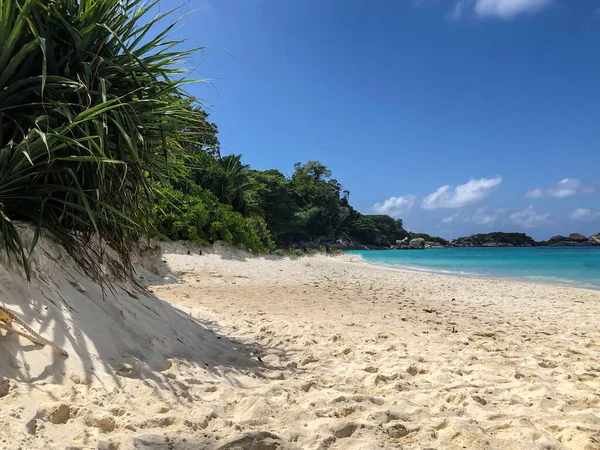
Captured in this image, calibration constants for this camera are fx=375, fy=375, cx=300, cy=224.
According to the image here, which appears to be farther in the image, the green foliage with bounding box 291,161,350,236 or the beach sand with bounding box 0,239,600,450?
the green foliage with bounding box 291,161,350,236

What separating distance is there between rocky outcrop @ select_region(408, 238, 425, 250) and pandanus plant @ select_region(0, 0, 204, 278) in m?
81.4

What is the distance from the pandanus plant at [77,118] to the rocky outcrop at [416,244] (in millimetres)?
81362

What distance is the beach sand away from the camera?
1.66 metres

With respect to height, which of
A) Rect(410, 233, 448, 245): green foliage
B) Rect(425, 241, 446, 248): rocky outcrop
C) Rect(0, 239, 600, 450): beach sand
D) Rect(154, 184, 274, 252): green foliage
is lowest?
Rect(0, 239, 600, 450): beach sand

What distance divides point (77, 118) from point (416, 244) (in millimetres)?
82385

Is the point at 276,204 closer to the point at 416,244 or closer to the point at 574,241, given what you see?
the point at 416,244

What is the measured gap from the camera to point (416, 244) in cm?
8031

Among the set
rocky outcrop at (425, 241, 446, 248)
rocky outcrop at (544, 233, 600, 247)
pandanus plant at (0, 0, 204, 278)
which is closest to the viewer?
pandanus plant at (0, 0, 204, 278)

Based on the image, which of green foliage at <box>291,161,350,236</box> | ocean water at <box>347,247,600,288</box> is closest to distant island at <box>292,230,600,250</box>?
green foliage at <box>291,161,350,236</box>

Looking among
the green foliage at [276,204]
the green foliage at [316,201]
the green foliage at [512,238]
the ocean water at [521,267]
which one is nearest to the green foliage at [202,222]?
the ocean water at [521,267]

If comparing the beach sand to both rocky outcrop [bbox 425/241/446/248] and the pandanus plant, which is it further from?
rocky outcrop [bbox 425/241/446/248]

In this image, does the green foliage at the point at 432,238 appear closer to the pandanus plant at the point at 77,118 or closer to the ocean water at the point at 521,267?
the ocean water at the point at 521,267

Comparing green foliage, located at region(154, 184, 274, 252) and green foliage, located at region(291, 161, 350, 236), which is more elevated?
green foliage, located at region(291, 161, 350, 236)

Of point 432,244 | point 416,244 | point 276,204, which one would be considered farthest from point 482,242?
point 276,204
